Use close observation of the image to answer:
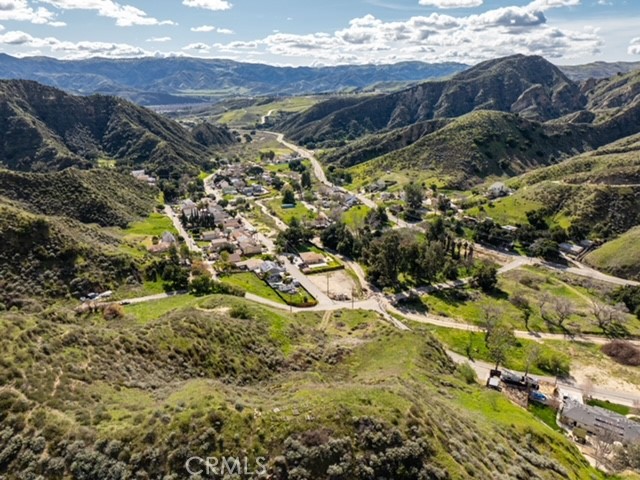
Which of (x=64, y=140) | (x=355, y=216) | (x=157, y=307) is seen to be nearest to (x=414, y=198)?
(x=355, y=216)

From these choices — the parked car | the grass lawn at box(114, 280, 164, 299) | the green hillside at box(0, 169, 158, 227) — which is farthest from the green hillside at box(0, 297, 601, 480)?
the green hillside at box(0, 169, 158, 227)

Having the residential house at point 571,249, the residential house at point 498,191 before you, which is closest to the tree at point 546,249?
the residential house at point 571,249

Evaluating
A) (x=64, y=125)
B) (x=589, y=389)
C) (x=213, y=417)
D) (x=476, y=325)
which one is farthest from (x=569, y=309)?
(x=64, y=125)

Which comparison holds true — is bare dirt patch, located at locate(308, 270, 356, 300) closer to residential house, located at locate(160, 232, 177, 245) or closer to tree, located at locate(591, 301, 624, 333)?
residential house, located at locate(160, 232, 177, 245)

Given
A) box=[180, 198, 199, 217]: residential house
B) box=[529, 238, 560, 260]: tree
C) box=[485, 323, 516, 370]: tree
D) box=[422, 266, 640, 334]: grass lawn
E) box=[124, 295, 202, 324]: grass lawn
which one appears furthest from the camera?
box=[180, 198, 199, 217]: residential house

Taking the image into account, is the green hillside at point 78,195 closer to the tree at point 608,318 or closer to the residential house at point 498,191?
the tree at point 608,318

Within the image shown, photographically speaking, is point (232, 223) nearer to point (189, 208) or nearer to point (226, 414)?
point (189, 208)
